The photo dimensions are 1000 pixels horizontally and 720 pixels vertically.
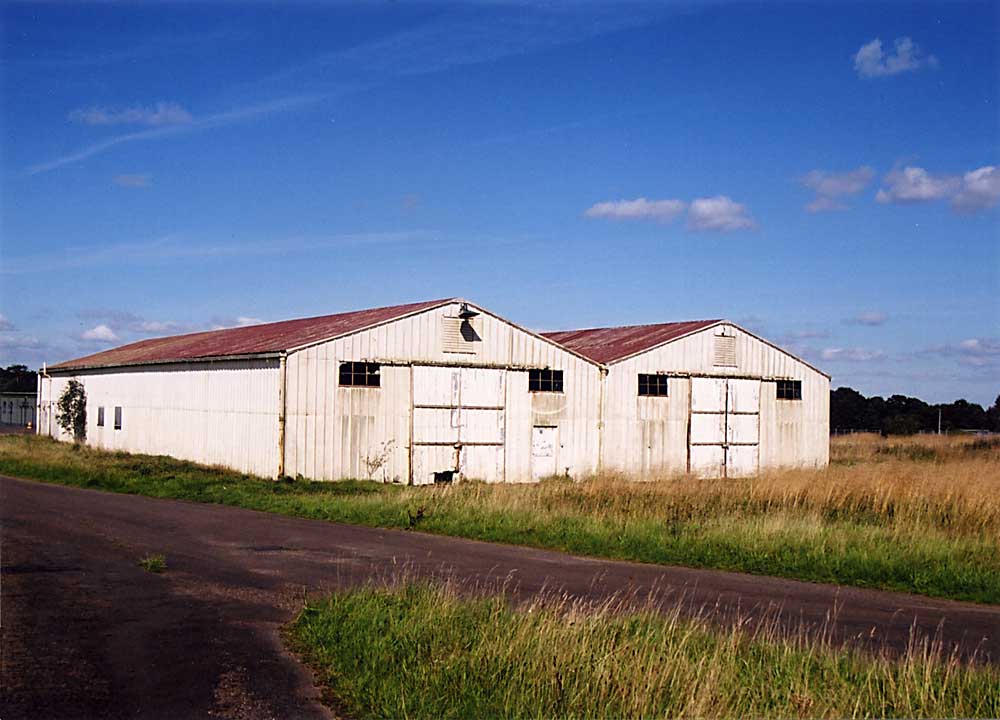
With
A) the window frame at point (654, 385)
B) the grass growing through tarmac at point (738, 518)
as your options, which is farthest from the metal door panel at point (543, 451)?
the grass growing through tarmac at point (738, 518)

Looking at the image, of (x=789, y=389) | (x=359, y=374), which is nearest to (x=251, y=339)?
(x=359, y=374)

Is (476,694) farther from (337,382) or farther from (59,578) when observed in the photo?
(337,382)

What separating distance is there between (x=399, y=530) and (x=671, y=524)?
15.8 ft

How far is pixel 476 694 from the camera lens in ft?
24.4

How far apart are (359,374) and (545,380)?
251 inches

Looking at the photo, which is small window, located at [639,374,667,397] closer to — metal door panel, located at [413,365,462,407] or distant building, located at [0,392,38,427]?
metal door panel, located at [413,365,462,407]

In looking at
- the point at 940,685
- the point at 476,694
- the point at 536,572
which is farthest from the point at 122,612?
the point at 940,685

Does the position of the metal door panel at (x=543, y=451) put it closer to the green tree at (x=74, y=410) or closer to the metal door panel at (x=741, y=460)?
the metal door panel at (x=741, y=460)

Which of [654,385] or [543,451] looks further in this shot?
[654,385]

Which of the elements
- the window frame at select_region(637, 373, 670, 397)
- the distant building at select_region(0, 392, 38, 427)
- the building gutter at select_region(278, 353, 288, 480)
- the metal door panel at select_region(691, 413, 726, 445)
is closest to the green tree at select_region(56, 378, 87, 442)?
the building gutter at select_region(278, 353, 288, 480)

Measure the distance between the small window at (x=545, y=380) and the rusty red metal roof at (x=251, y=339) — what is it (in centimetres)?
385

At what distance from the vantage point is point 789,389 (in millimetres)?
37094

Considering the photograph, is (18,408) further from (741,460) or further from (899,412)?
(899,412)

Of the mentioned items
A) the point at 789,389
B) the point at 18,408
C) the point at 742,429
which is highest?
the point at 789,389
